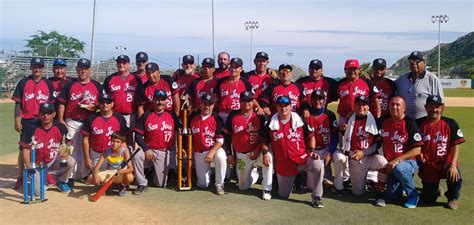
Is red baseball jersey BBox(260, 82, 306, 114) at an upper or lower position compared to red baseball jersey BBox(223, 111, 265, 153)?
upper

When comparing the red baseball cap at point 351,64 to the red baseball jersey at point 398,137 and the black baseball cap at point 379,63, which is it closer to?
the black baseball cap at point 379,63

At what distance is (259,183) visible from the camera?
7.11 meters

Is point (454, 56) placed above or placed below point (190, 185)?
above

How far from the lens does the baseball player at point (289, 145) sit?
612cm

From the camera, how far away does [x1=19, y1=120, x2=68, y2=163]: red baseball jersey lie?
20.4 feet

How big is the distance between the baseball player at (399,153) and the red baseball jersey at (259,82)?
208 centimetres

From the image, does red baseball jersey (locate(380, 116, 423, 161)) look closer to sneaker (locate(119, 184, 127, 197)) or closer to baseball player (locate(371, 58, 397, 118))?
baseball player (locate(371, 58, 397, 118))

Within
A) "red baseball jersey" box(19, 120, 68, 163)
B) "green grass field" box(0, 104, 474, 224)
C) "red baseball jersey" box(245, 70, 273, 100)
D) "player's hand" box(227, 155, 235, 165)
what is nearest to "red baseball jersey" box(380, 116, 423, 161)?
"green grass field" box(0, 104, 474, 224)

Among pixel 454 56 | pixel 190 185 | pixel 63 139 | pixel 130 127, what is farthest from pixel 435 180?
pixel 454 56

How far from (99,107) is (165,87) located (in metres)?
1.10

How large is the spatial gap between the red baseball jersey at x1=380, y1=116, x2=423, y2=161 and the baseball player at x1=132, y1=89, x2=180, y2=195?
3167 millimetres

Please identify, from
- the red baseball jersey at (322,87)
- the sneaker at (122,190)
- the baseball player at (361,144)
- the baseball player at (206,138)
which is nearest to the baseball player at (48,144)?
the sneaker at (122,190)

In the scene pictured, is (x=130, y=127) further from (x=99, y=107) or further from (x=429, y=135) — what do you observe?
(x=429, y=135)

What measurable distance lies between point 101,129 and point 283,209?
9.82 ft
